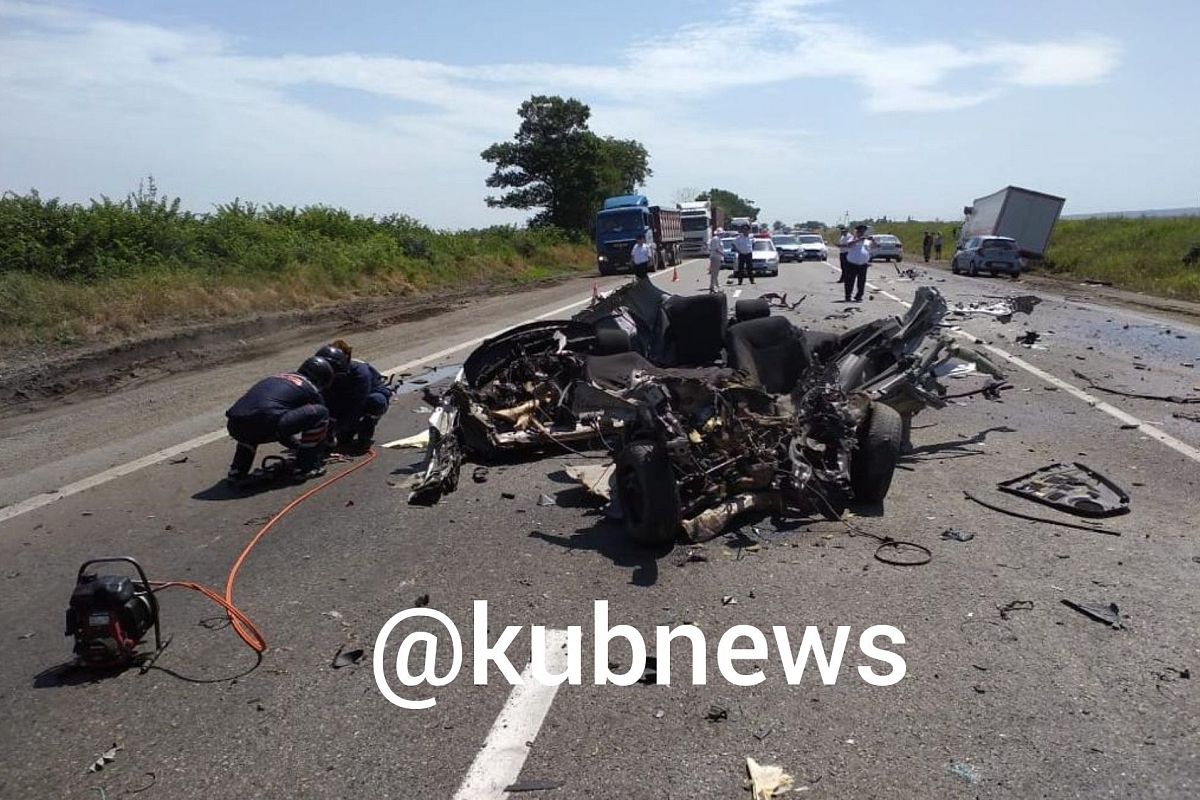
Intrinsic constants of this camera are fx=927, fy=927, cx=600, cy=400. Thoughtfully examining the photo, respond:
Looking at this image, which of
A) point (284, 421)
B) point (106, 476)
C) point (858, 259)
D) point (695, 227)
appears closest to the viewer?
point (284, 421)

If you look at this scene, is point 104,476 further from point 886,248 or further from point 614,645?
point 886,248

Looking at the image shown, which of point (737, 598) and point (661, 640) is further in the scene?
point (737, 598)

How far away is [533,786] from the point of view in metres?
3.14

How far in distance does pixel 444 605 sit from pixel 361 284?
24621 mm

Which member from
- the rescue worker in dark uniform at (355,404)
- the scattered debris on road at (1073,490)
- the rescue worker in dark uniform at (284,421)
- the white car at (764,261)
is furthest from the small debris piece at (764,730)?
the white car at (764,261)

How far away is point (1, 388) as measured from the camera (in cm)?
1332

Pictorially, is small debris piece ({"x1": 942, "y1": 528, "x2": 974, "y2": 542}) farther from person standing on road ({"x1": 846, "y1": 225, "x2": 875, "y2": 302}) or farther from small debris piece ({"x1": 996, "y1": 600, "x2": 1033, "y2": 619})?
person standing on road ({"x1": 846, "y1": 225, "x2": 875, "y2": 302})

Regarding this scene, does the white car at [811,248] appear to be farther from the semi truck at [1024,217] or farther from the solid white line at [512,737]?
the solid white line at [512,737]

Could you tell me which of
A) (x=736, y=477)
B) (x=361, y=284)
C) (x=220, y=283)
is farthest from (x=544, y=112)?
(x=736, y=477)

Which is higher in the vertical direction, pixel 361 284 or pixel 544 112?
pixel 544 112

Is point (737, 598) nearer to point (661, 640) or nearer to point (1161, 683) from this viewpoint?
point (661, 640)

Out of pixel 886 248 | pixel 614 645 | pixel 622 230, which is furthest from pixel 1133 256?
pixel 614 645

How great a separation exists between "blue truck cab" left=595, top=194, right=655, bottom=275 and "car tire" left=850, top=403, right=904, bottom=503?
1391 inches

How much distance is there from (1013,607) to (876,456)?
164cm
